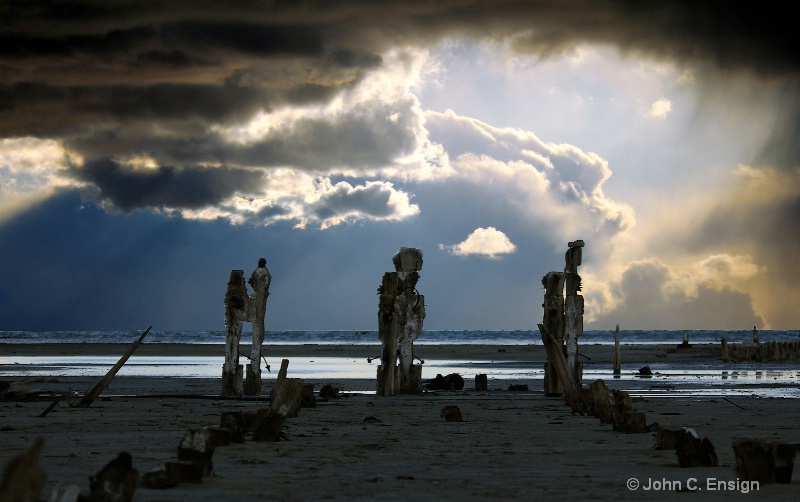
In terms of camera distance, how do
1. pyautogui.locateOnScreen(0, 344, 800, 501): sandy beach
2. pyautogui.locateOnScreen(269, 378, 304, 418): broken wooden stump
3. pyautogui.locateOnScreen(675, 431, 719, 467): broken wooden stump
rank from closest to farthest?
1. pyautogui.locateOnScreen(0, 344, 800, 501): sandy beach
2. pyautogui.locateOnScreen(675, 431, 719, 467): broken wooden stump
3. pyautogui.locateOnScreen(269, 378, 304, 418): broken wooden stump

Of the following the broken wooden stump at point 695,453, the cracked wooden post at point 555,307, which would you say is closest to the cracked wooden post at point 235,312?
the cracked wooden post at point 555,307

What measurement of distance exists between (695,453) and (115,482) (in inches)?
212

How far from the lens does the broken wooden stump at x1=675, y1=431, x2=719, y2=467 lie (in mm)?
8992

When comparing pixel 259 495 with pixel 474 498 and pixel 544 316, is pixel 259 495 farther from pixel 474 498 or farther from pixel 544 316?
pixel 544 316

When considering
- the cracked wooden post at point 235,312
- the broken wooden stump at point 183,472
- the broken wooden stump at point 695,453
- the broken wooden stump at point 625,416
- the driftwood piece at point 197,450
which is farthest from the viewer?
the cracked wooden post at point 235,312

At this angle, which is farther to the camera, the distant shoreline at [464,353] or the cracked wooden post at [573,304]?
the distant shoreline at [464,353]

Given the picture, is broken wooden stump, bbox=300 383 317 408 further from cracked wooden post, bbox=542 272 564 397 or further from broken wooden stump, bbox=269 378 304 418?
cracked wooden post, bbox=542 272 564 397

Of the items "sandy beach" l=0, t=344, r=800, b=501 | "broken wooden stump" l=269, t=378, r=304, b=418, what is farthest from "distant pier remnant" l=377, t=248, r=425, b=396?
"broken wooden stump" l=269, t=378, r=304, b=418

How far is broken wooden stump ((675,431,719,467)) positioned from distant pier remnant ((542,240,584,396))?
13.3 m

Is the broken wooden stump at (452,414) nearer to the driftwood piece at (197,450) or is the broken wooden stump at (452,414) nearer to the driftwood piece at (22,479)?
the driftwood piece at (197,450)

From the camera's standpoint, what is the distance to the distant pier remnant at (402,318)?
23062 mm

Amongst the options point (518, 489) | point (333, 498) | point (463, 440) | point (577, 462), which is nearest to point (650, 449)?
point (577, 462)

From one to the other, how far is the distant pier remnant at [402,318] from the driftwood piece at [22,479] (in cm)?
1834

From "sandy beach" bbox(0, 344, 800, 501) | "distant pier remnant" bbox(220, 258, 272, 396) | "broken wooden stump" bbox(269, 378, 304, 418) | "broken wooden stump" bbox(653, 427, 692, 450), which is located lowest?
"sandy beach" bbox(0, 344, 800, 501)
